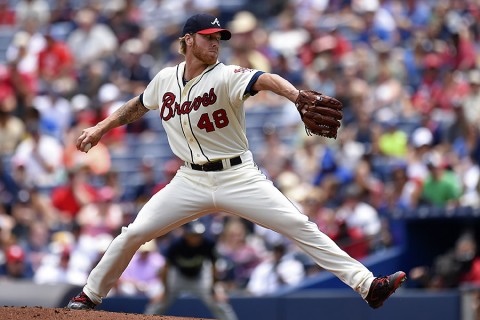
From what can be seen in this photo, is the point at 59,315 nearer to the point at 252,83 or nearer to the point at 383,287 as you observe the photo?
the point at 252,83

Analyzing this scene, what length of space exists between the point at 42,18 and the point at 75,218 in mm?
5403

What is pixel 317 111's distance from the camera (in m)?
6.88

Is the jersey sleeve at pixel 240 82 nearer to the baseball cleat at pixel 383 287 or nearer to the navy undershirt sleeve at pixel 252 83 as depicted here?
the navy undershirt sleeve at pixel 252 83

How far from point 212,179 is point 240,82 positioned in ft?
2.15

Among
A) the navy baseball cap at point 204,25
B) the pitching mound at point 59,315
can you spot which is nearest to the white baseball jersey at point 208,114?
the navy baseball cap at point 204,25

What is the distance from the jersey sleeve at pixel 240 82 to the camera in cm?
713

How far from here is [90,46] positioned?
1772cm

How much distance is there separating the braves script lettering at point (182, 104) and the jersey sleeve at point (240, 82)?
0.14 meters

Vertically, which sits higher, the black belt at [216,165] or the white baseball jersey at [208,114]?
the white baseball jersey at [208,114]

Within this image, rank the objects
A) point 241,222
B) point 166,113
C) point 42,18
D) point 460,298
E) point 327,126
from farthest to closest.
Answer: point 42,18, point 241,222, point 460,298, point 166,113, point 327,126

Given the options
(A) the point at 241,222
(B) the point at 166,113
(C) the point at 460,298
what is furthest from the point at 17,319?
(A) the point at 241,222

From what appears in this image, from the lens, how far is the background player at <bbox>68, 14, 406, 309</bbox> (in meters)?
7.24

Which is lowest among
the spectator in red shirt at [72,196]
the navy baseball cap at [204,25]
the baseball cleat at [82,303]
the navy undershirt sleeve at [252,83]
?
the spectator in red shirt at [72,196]

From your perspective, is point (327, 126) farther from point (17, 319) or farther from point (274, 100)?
point (274, 100)
